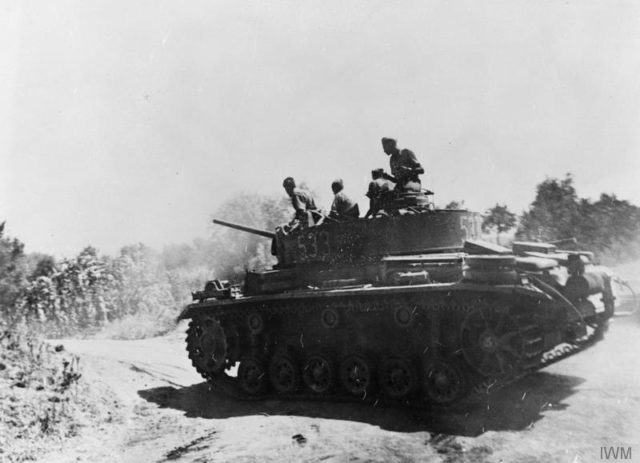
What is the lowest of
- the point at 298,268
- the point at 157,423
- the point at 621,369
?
the point at 157,423

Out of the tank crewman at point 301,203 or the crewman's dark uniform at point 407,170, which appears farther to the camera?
the tank crewman at point 301,203

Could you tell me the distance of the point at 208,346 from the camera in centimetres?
1092

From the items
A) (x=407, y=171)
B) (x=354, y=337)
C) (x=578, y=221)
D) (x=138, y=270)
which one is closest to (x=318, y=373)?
(x=354, y=337)

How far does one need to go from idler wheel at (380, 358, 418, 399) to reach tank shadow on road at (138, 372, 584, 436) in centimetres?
27

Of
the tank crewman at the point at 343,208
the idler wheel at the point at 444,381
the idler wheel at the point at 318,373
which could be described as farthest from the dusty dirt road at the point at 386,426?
the tank crewman at the point at 343,208

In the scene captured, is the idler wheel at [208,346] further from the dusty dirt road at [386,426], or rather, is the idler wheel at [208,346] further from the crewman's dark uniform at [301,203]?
the crewman's dark uniform at [301,203]

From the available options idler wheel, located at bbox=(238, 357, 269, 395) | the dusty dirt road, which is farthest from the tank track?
the dusty dirt road

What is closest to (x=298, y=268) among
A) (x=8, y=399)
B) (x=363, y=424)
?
(x=363, y=424)

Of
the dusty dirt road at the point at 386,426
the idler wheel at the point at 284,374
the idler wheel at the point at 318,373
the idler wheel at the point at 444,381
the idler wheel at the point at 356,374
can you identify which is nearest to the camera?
the dusty dirt road at the point at 386,426

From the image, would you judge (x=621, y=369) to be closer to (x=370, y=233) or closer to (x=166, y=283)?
(x=370, y=233)

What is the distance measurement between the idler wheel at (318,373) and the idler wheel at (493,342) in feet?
8.10

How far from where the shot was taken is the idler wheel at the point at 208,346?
35.2ft

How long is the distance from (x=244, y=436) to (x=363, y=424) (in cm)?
165

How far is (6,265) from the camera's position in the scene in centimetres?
1684
